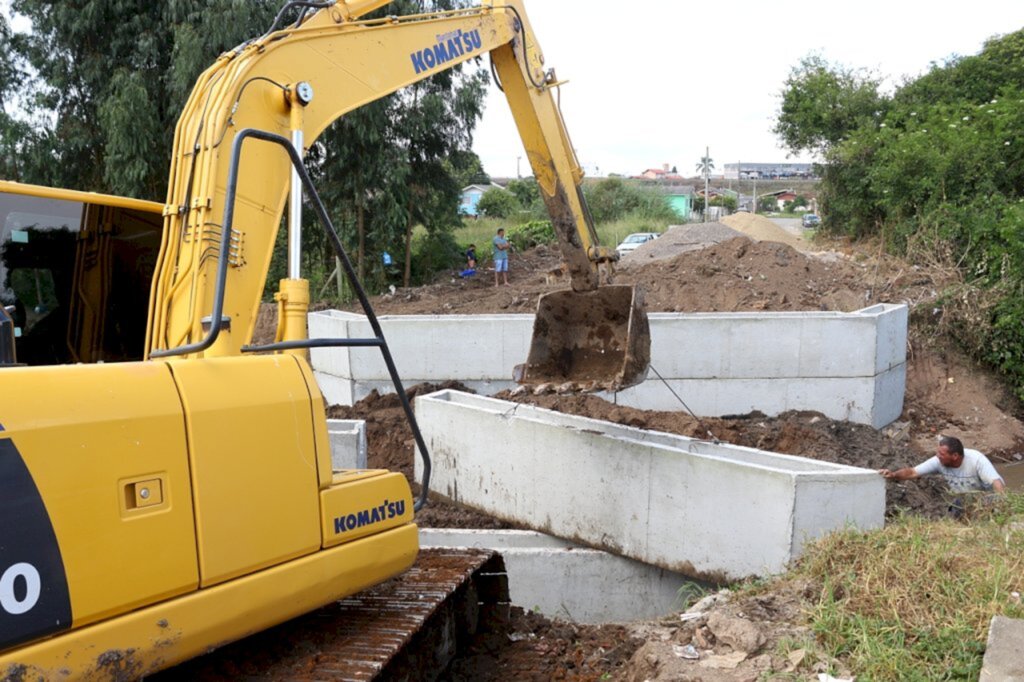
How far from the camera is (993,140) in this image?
52.3ft

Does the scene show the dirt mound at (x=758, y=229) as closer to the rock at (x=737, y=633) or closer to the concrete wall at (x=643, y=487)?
the concrete wall at (x=643, y=487)

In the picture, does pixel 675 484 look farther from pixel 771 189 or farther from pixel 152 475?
pixel 771 189

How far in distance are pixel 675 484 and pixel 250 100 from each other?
3.78 m

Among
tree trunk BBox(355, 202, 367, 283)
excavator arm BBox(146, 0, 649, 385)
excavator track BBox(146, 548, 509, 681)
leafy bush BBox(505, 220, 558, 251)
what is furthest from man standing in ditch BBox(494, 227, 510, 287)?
excavator track BBox(146, 548, 509, 681)

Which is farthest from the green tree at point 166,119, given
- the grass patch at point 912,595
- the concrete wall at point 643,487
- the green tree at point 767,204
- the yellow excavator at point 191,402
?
the green tree at point 767,204

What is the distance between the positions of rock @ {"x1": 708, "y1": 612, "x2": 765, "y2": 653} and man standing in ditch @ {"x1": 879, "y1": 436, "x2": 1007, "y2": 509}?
2815 mm

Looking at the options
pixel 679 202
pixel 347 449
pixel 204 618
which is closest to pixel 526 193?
pixel 679 202

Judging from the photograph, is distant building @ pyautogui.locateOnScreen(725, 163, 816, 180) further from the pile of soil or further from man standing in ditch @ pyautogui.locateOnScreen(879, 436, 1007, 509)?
man standing in ditch @ pyautogui.locateOnScreen(879, 436, 1007, 509)

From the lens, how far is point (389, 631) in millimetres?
3730

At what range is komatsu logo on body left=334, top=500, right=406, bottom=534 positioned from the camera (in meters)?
3.61

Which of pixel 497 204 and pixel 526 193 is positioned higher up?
pixel 526 193

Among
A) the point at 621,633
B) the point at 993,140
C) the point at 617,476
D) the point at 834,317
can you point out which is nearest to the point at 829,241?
the point at 993,140

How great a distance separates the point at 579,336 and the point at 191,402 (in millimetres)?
4221

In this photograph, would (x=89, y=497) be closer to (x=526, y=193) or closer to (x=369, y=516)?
A: (x=369, y=516)
